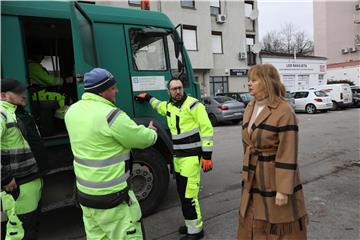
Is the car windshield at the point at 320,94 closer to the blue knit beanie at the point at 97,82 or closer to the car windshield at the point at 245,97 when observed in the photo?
the car windshield at the point at 245,97

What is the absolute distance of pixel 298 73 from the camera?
31.1m

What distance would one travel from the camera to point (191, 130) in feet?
13.9

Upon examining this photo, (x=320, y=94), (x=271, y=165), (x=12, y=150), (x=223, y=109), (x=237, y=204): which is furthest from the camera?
(x=320, y=94)

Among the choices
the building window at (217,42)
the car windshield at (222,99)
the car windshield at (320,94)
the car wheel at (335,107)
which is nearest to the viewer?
the car windshield at (222,99)

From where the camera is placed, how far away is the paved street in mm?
4434

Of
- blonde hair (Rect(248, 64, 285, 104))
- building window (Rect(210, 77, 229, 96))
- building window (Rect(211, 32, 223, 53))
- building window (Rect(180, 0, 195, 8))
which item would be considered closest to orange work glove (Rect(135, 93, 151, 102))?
blonde hair (Rect(248, 64, 285, 104))

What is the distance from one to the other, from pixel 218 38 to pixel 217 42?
1.03 feet

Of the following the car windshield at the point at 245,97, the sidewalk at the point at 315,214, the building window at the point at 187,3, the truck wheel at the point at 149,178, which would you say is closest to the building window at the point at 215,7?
the building window at the point at 187,3

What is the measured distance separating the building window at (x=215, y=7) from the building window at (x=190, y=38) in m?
2.83

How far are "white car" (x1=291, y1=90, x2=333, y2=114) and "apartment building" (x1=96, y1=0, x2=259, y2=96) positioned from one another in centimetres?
597

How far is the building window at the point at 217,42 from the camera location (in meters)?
25.5

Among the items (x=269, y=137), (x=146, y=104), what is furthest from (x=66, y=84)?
(x=269, y=137)

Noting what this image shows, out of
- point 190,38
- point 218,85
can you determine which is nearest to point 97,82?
point 190,38

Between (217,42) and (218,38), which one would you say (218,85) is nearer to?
(217,42)
